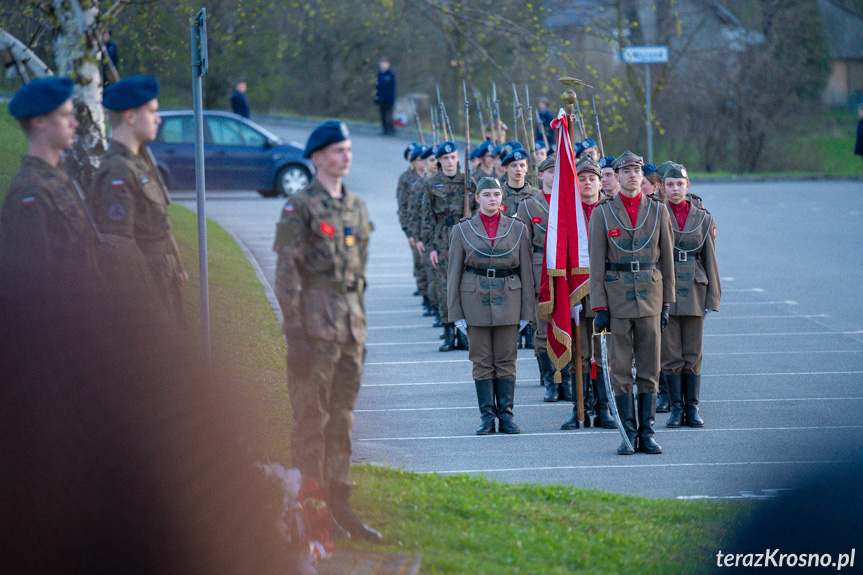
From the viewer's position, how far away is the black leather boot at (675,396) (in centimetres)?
977

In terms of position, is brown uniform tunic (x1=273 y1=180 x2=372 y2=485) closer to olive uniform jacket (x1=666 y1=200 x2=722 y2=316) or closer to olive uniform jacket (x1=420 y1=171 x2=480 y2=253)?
olive uniform jacket (x1=666 y1=200 x2=722 y2=316)

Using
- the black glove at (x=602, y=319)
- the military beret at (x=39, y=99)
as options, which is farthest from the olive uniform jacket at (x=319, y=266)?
the black glove at (x=602, y=319)

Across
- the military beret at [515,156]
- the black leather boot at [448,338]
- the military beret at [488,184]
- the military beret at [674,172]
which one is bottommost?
the black leather boot at [448,338]

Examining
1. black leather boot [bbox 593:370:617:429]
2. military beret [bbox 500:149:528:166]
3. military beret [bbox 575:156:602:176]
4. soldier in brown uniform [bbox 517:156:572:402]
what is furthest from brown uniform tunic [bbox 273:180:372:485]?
military beret [bbox 500:149:528:166]

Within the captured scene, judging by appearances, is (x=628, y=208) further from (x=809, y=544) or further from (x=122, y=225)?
(x=809, y=544)

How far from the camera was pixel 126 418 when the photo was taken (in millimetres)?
4691

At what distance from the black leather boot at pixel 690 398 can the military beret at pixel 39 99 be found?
19.8 feet

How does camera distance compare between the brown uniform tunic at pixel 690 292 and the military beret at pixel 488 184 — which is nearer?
the military beret at pixel 488 184

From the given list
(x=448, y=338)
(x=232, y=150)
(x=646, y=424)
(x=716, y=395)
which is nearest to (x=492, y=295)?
(x=646, y=424)

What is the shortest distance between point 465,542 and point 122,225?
2387mm

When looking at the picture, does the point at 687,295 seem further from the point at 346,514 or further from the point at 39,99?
the point at 39,99

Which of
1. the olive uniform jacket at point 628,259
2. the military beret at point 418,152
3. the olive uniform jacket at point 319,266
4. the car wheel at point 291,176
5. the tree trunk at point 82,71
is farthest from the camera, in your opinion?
the car wheel at point 291,176

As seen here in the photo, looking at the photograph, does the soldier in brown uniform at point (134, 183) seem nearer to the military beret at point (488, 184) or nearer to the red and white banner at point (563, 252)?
the military beret at point (488, 184)

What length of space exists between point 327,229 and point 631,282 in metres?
3.68
